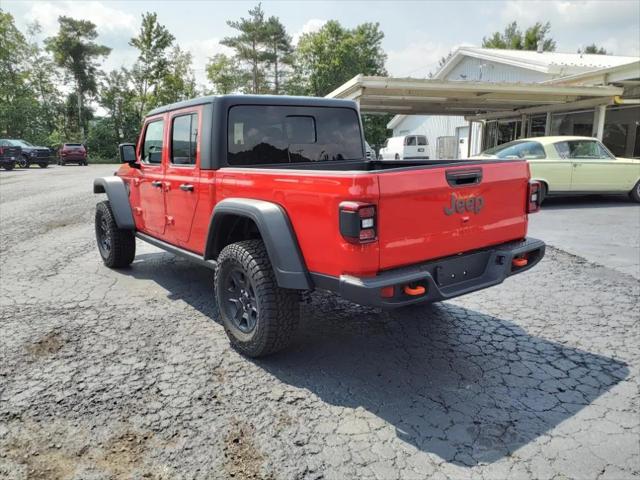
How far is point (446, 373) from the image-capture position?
3.37m

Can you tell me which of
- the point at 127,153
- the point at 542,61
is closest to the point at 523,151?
the point at 127,153

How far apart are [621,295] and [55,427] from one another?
5.12m

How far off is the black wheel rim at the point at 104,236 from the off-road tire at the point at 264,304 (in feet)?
10.4

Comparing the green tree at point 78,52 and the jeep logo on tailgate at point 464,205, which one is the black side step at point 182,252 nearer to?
the jeep logo on tailgate at point 464,205

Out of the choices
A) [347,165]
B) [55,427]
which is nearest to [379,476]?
[55,427]

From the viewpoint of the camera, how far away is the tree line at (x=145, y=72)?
4328cm

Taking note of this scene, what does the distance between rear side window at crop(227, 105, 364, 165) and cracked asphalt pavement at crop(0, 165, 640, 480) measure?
1.48m

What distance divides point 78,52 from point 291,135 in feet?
175

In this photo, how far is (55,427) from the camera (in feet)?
8.96

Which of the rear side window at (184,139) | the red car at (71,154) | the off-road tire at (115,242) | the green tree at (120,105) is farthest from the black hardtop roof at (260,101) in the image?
the green tree at (120,105)

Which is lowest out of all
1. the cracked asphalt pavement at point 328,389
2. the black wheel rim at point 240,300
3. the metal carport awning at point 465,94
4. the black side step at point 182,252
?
the cracked asphalt pavement at point 328,389

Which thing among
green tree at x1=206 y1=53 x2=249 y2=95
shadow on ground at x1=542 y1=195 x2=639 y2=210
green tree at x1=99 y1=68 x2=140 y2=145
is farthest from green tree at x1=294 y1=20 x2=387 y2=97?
shadow on ground at x1=542 y1=195 x2=639 y2=210

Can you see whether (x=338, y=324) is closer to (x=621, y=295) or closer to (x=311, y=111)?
(x=311, y=111)

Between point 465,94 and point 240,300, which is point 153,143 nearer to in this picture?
point 240,300
